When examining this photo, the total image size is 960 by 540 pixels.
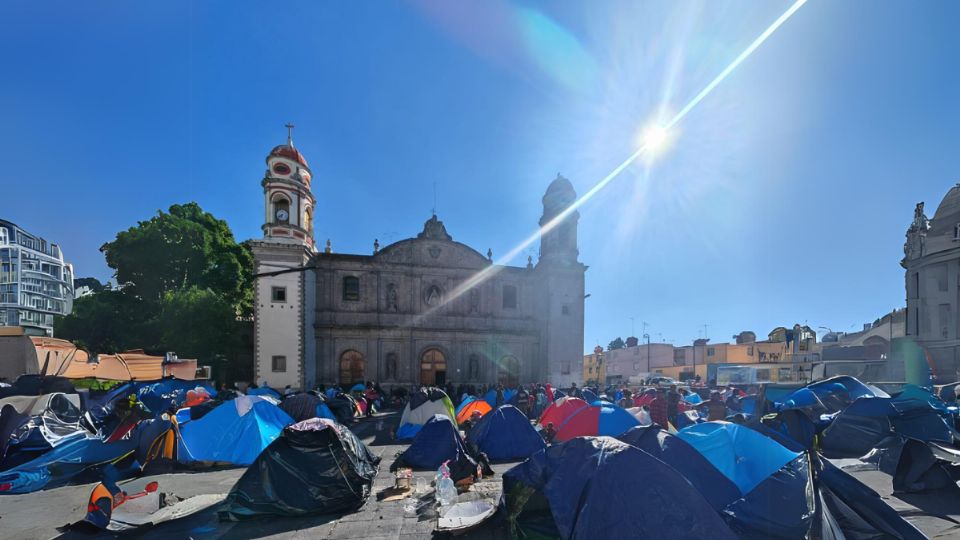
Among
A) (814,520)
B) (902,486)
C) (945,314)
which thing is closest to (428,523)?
(814,520)

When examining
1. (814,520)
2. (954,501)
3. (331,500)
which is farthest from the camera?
(954,501)


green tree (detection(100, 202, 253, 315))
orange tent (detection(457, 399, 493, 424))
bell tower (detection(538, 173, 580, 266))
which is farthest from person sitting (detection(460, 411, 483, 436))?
green tree (detection(100, 202, 253, 315))

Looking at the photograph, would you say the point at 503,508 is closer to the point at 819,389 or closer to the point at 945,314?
the point at 819,389

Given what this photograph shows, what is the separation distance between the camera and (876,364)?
24.2 m

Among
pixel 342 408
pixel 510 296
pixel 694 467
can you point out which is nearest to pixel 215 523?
pixel 694 467

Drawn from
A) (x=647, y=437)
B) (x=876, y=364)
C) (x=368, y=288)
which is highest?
(x=368, y=288)

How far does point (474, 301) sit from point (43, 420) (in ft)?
77.8

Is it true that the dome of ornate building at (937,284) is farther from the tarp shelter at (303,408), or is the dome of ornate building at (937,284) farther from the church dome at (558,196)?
the tarp shelter at (303,408)

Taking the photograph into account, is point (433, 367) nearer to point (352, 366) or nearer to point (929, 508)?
point (352, 366)

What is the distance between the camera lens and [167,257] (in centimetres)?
2967

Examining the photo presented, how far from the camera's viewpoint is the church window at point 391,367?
29.0m

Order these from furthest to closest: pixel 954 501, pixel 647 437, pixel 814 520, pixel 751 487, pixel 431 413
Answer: pixel 431 413
pixel 954 501
pixel 647 437
pixel 751 487
pixel 814 520

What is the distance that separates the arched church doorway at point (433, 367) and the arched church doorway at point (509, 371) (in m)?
4.09

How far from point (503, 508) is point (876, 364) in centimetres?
2891
